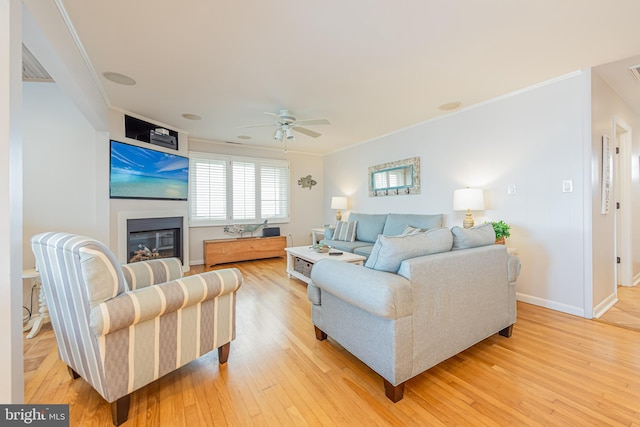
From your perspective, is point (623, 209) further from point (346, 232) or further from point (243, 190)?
point (243, 190)

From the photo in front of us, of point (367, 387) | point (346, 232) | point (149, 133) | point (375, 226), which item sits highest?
point (149, 133)

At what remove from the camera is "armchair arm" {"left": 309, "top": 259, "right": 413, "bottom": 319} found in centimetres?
141

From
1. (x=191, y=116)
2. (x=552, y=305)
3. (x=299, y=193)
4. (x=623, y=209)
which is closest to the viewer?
(x=552, y=305)

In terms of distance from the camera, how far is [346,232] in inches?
A: 183

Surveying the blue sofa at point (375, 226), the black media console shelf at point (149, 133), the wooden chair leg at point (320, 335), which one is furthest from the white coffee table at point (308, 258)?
the black media console shelf at point (149, 133)

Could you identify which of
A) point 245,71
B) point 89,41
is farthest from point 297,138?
point 89,41

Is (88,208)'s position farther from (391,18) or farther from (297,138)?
(391,18)

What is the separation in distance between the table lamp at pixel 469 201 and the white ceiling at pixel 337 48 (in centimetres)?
115

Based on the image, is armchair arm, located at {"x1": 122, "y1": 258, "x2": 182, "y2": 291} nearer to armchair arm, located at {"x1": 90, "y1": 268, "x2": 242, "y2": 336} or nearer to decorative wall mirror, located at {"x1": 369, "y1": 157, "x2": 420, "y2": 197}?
armchair arm, located at {"x1": 90, "y1": 268, "x2": 242, "y2": 336}

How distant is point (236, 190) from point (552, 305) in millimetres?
5269

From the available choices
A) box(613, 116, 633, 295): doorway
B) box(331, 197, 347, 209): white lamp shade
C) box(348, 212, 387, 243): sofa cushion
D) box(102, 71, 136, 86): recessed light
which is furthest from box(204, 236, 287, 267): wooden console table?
box(613, 116, 633, 295): doorway

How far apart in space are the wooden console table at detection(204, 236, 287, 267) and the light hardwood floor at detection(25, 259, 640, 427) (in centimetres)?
270

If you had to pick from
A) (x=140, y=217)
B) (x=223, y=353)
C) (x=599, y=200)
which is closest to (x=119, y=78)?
(x=140, y=217)

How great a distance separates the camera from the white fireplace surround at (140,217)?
11.9 feet
